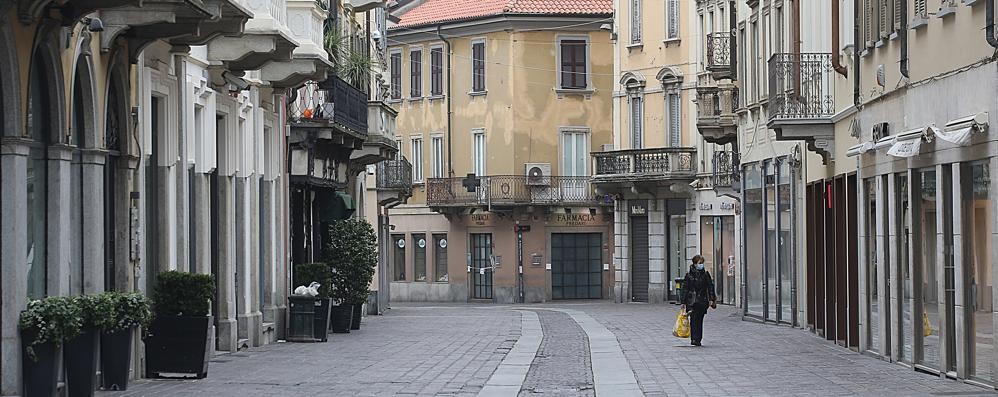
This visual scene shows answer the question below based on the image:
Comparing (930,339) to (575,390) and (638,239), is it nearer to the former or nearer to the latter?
(575,390)

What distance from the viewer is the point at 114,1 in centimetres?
1628

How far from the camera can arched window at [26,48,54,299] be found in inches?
660

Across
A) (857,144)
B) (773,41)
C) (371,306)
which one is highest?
(773,41)

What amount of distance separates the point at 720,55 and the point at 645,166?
51.8ft

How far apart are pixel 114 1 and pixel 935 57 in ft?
30.6

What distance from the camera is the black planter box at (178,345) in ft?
65.3

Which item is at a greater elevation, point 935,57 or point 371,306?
point 935,57

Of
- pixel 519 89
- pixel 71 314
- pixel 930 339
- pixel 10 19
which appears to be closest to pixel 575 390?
pixel 930 339

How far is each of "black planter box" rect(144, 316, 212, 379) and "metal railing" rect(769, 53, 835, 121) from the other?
12.6m

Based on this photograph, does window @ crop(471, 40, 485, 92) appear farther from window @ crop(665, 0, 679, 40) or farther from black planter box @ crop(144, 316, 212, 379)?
black planter box @ crop(144, 316, 212, 379)

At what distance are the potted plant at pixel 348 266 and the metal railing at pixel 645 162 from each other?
983 inches

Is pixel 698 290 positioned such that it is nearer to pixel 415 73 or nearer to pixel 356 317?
pixel 356 317

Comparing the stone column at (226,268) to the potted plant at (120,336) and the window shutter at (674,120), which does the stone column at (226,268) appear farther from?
the window shutter at (674,120)

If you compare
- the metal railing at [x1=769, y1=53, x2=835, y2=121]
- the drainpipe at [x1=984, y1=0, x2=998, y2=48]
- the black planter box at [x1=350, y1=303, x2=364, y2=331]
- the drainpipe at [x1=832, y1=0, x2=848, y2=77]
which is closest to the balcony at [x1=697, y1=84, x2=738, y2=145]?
the metal railing at [x1=769, y1=53, x2=835, y2=121]
